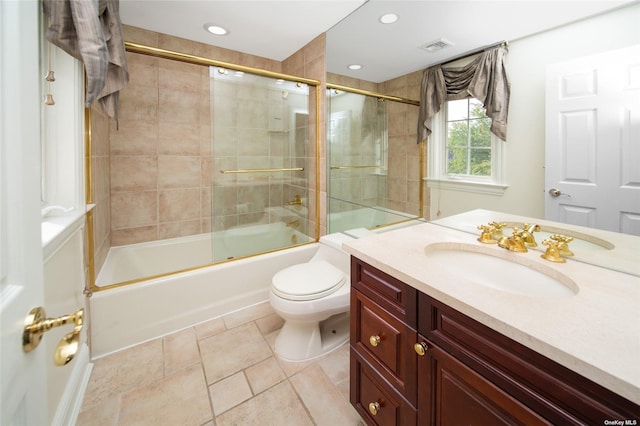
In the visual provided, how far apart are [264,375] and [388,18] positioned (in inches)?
90.9

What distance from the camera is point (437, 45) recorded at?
4.58ft

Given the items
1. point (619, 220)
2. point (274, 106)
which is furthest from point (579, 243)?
point (274, 106)

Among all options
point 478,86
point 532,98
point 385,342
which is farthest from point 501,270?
point 478,86

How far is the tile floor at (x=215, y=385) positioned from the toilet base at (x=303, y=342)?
4 centimetres

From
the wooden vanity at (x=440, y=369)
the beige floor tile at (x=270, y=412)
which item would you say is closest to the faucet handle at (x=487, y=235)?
the wooden vanity at (x=440, y=369)

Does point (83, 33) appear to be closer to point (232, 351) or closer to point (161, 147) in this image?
point (161, 147)

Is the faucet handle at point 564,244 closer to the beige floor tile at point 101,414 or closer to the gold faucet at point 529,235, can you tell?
the gold faucet at point 529,235

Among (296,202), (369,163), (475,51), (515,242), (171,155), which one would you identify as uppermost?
(475,51)

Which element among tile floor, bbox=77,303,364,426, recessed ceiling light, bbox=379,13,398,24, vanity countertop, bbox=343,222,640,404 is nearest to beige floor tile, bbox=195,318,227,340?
tile floor, bbox=77,303,364,426

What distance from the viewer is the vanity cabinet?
58cm

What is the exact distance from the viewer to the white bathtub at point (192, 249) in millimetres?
2332

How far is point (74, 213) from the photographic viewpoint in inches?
55.8

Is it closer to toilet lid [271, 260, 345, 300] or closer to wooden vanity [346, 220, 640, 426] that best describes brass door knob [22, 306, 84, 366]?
wooden vanity [346, 220, 640, 426]

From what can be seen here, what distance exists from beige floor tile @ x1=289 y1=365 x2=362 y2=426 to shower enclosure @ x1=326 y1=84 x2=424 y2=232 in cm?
104
